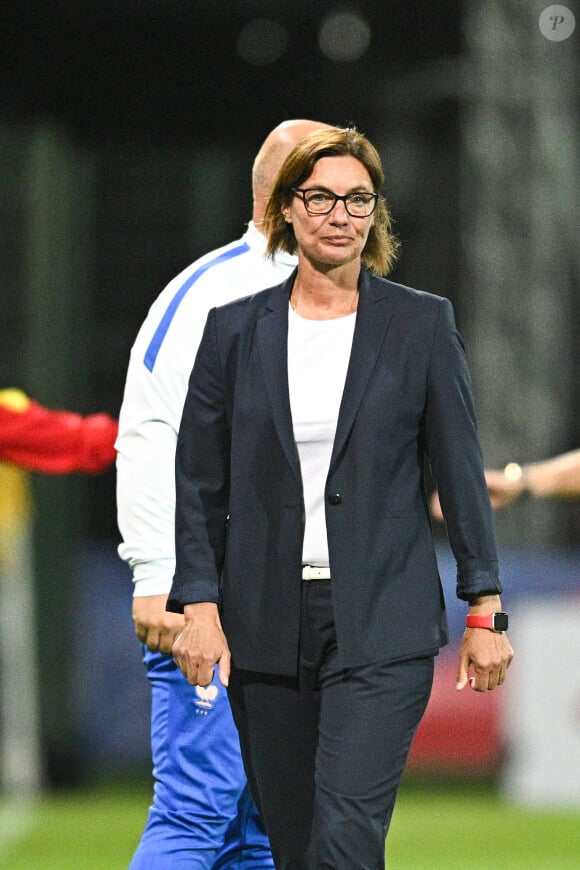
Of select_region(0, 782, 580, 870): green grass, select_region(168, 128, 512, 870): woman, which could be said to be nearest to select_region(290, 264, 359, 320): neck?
select_region(168, 128, 512, 870): woman

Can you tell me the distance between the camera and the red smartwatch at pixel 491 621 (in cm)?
348

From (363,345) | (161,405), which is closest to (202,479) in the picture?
(363,345)

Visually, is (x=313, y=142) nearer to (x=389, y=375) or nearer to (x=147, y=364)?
(x=389, y=375)

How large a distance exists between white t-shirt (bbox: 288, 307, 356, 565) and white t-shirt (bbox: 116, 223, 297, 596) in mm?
723

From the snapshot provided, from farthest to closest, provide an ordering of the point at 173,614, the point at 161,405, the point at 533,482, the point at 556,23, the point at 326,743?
the point at 556,23 → the point at 533,482 → the point at 161,405 → the point at 173,614 → the point at 326,743

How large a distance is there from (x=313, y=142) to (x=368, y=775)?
1.30 metres

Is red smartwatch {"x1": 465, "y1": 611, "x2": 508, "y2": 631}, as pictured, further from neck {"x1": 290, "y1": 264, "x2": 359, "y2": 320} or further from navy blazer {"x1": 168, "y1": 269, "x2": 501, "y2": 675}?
neck {"x1": 290, "y1": 264, "x2": 359, "y2": 320}

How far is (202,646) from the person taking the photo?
3.54 meters

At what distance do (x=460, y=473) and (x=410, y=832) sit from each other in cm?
524

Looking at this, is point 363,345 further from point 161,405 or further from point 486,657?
point 161,405

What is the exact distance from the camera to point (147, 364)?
4.31 meters

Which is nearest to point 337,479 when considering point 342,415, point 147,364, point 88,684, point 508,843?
point 342,415

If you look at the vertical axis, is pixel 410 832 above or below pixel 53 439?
below

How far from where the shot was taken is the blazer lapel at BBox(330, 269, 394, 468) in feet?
11.4
